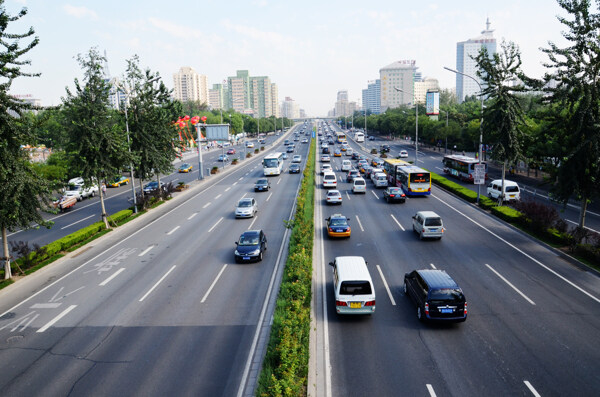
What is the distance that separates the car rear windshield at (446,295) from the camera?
14484 mm

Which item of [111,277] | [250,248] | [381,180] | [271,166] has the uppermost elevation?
[271,166]

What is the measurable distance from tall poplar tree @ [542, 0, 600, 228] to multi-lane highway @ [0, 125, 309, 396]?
1710cm

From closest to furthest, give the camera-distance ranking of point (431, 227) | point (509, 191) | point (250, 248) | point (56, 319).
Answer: point (56, 319) < point (250, 248) < point (431, 227) < point (509, 191)

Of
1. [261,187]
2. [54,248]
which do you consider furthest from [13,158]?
[261,187]

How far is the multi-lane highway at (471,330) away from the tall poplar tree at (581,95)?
4527mm

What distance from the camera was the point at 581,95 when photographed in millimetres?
22438

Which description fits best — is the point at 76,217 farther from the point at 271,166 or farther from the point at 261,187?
the point at 271,166

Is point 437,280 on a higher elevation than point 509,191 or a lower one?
lower

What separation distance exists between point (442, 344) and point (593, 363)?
4331 millimetres

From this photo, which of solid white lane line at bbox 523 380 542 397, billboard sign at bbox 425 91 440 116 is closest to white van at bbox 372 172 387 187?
solid white lane line at bbox 523 380 542 397

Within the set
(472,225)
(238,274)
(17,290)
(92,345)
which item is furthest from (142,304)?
(472,225)

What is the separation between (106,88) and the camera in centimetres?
3008

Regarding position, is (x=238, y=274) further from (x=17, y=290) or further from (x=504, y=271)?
(x=504, y=271)

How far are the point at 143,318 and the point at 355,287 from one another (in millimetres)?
8410
